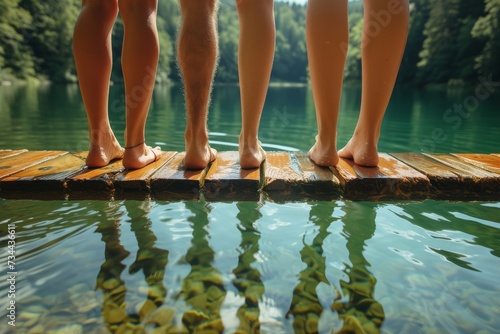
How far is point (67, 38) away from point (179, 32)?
1847 inches

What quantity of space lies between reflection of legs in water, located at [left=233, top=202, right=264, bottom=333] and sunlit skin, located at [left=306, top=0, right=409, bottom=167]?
686 millimetres

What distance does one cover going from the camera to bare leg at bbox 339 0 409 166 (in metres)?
1.92

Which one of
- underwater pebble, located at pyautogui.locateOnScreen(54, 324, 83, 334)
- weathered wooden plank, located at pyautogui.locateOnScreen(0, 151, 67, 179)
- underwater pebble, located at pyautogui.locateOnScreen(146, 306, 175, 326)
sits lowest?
underwater pebble, located at pyautogui.locateOnScreen(54, 324, 83, 334)

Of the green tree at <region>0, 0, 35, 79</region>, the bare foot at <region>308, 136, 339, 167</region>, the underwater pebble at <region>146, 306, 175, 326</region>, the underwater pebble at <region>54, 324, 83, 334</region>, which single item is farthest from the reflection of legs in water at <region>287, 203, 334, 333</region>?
the green tree at <region>0, 0, 35, 79</region>

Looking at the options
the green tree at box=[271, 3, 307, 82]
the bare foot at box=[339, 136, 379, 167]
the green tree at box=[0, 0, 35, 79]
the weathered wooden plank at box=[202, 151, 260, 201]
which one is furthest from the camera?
the green tree at box=[271, 3, 307, 82]

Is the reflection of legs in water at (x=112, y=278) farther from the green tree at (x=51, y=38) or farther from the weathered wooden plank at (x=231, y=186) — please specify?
Answer: the green tree at (x=51, y=38)

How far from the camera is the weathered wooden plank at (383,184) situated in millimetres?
1798

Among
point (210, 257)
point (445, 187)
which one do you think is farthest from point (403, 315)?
point (445, 187)

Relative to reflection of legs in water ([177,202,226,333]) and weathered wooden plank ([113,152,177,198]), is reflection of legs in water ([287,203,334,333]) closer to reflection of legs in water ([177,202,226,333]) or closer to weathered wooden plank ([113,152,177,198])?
reflection of legs in water ([177,202,226,333])

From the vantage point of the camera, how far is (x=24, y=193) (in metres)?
1.83

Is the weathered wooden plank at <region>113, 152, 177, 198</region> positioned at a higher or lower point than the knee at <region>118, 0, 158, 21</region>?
lower

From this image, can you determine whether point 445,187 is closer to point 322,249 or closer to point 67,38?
point 322,249

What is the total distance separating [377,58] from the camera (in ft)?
6.48

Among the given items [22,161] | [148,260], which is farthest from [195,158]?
[22,161]
